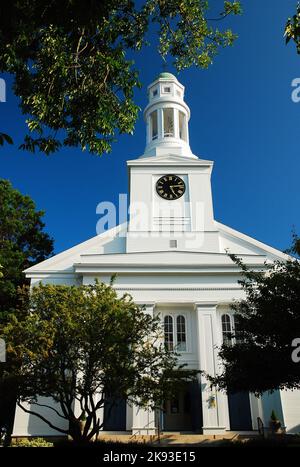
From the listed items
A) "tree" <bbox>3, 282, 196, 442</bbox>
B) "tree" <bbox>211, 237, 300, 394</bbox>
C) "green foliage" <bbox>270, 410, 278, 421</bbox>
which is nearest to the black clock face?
"green foliage" <bbox>270, 410, 278, 421</bbox>

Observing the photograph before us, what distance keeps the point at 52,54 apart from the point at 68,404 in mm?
11002

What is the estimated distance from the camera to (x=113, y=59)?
824 centimetres

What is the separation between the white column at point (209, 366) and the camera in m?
20.4

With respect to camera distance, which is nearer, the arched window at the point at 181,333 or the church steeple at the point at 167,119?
the arched window at the point at 181,333

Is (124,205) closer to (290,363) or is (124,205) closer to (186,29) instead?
(290,363)

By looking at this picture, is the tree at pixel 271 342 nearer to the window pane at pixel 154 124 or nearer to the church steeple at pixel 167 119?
the church steeple at pixel 167 119

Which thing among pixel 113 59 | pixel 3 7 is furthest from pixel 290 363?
pixel 3 7

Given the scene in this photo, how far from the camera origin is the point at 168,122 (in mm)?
32281

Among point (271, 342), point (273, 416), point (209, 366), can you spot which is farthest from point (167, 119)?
point (271, 342)

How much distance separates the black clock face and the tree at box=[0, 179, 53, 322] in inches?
354

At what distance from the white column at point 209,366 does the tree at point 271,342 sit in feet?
22.0

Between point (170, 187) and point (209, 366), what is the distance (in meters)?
11.2

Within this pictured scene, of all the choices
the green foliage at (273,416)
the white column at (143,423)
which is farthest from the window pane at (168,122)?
the green foliage at (273,416)

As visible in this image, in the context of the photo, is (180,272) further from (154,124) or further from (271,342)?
(154,124)
